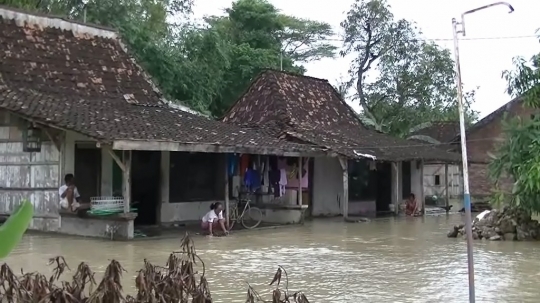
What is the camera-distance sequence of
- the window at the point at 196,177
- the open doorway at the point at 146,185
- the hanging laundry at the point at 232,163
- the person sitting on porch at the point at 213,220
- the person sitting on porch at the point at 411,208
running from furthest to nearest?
the person sitting on porch at the point at 411,208, the hanging laundry at the point at 232,163, the window at the point at 196,177, the open doorway at the point at 146,185, the person sitting on porch at the point at 213,220

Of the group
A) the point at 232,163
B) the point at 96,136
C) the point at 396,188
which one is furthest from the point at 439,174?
the point at 96,136

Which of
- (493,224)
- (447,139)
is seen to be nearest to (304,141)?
(493,224)

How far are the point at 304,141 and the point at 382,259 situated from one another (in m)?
7.11

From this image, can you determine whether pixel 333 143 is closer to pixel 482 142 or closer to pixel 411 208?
pixel 411 208

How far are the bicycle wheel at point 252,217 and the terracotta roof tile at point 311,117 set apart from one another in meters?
2.23

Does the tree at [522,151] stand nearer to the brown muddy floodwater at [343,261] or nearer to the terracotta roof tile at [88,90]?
the brown muddy floodwater at [343,261]

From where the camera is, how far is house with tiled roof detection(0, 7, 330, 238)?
Result: 12.8m

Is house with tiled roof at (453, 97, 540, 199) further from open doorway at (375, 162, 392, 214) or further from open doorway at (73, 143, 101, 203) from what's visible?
open doorway at (73, 143, 101, 203)

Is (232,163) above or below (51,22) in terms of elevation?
below

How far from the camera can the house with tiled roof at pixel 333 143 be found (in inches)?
739

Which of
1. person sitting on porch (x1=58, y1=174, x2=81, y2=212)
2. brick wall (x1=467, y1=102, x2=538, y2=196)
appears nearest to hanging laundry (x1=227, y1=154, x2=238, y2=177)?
person sitting on porch (x1=58, y1=174, x2=81, y2=212)

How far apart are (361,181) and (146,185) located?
8.12 meters

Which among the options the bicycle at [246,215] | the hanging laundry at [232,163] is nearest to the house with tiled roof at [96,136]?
the hanging laundry at [232,163]

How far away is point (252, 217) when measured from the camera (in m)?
17.3
